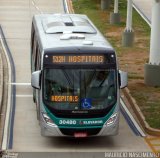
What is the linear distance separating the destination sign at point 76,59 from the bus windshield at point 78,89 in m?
0.22

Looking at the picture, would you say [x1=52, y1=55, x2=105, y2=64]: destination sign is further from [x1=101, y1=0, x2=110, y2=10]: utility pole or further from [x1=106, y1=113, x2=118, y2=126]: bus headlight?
[x1=101, y1=0, x2=110, y2=10]: utility pole

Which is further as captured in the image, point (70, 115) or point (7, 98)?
point (7, 98)

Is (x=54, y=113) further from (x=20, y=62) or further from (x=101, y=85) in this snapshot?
(x=20, y=62)

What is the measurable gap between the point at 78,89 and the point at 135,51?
15.4 metres

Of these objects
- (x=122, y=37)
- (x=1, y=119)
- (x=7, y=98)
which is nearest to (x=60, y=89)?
(x=1, y=119)

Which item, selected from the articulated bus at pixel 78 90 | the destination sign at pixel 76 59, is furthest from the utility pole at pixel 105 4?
the destination sign at pixel 76 59

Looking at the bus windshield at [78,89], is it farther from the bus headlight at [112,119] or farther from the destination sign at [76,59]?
the bus headlight at [112,119]

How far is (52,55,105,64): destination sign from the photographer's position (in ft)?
58.6

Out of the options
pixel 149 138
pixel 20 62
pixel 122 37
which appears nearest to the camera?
pixel 149 138

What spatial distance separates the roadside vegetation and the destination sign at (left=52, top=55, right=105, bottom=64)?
3416 mm

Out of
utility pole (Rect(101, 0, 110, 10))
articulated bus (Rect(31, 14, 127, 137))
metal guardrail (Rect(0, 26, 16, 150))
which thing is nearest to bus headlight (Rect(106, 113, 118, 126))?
articulated bus (Rect(31, 14, 127, 137))

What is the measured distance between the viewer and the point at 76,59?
58.6 ft

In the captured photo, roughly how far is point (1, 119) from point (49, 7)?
1040 inches

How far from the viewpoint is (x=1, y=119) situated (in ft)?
69.9
